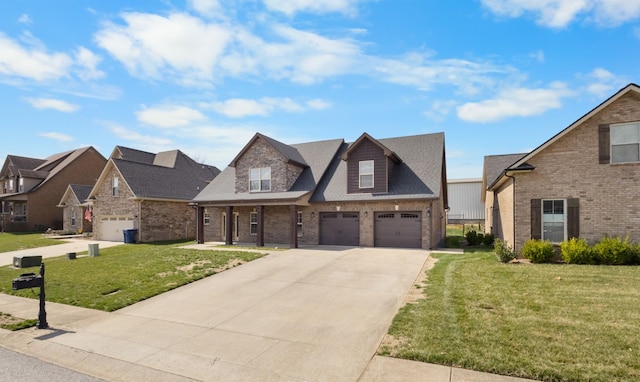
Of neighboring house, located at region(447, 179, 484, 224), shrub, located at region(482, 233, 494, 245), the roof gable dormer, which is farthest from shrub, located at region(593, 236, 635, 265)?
neighboring house, located at region(447, 179, 484, 224)

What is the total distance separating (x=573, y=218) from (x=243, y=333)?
13987 millimetres

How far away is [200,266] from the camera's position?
1469 centimetres

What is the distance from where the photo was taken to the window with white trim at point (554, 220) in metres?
14.6

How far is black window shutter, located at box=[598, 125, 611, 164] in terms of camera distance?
14.0 meters

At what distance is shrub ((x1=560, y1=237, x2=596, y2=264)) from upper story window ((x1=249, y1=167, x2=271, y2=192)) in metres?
17.0

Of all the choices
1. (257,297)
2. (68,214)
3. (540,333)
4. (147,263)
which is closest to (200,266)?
(147,263)

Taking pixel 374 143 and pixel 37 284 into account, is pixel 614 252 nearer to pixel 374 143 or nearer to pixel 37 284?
pixel 374 143

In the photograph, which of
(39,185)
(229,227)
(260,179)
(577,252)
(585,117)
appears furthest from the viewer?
(39,185)

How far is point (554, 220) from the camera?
14.8 meters

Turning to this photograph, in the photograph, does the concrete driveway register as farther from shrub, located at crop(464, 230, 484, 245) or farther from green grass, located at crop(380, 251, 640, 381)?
shrub, located at crop(464, 230, 484, 245)

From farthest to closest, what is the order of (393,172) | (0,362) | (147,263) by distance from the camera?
1. (393,172)
2. (147,263)
3. (0,362)

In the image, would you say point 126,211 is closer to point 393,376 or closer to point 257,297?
point 257,297

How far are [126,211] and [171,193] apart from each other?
3.69 m

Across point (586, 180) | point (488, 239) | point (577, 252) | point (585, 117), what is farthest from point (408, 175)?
point (577, 252)
